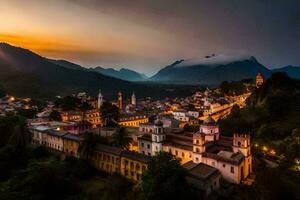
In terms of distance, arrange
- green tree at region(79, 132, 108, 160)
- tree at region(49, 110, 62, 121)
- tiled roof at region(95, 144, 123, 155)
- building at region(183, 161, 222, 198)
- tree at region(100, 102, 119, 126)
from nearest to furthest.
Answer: building at region(183, 161, 222, 198) → tiled roof at region(95, 144, 123, 155) → green tree at region(79, 132, 108, 160) → tree at region(100, 102, 119, 126) → tree at region(49, 110, 62, 121)

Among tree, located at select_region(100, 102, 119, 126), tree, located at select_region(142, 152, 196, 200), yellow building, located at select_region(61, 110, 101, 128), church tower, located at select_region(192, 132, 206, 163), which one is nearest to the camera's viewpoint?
tree, located at select_region(142, 152, 196, 200)

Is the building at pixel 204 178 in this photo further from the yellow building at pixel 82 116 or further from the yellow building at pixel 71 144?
the yellow building at pixel 82 116

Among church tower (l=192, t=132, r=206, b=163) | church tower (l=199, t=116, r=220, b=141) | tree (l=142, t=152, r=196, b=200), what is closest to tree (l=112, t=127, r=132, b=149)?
church tower (l=199, t=116, r=220, b=141)

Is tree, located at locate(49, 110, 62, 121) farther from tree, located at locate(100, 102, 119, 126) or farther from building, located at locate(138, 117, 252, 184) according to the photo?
building, located at locate(138, 117, 252, 184)

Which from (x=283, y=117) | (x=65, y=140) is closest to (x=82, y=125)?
(x=65, y=140)

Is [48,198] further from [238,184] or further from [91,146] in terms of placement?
[238,184]

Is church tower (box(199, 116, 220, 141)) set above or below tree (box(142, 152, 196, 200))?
above

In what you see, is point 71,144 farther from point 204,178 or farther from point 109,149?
point 204,178

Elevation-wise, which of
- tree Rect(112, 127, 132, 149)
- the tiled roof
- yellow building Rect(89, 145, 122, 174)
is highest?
tree Rect(112, 127, 132, 149)
